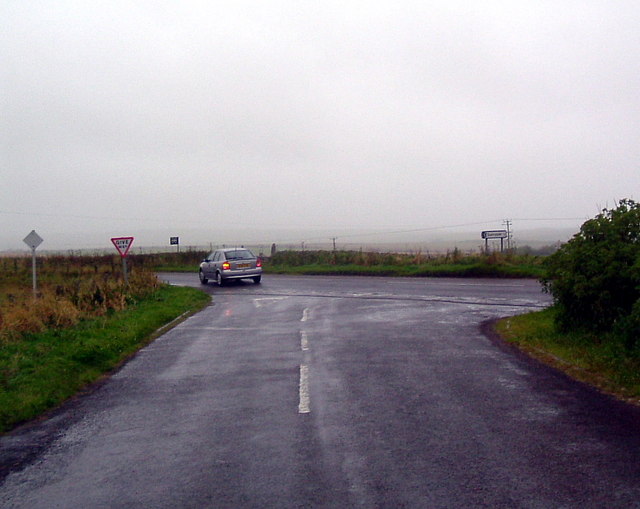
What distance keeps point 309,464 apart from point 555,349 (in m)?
6.59

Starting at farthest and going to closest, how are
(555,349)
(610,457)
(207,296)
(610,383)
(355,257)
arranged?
(355,257) → (207,296) → (555,349) → (610,383) → (610,457)

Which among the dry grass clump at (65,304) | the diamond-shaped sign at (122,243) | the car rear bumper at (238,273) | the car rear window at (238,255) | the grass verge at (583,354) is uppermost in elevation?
the diamond-shaped sign at (122,243)

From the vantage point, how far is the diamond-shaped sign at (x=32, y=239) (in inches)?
870

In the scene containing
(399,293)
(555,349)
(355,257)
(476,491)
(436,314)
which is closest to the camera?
(476,491)

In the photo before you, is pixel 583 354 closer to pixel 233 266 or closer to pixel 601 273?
pixel 601 273

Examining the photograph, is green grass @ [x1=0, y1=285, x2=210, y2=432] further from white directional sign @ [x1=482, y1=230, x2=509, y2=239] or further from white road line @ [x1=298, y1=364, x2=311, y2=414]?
white directional sign @ [x1=482, y1=230, x2=509, y2=239]

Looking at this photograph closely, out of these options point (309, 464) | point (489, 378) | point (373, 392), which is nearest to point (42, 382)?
point (373, 392)

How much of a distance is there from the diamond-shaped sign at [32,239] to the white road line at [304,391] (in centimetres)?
1505

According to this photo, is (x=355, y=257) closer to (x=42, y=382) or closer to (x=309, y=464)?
(x=42, y=382)

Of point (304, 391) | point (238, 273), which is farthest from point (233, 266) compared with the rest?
point (304, 391)

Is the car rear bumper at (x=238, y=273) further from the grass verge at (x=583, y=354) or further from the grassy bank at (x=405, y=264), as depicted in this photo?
the grass verge at (x=583, y=354)

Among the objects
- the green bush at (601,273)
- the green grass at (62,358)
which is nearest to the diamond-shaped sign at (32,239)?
the green grass at (62,358)

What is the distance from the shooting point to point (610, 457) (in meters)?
5.59

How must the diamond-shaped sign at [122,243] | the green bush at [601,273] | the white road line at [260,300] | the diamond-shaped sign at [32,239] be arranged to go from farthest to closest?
the diamond-shaped sign at [122,243] → the diamond-shaped sign at [32,239] → the white road line at [260,300] → the green bush at [601,273]
